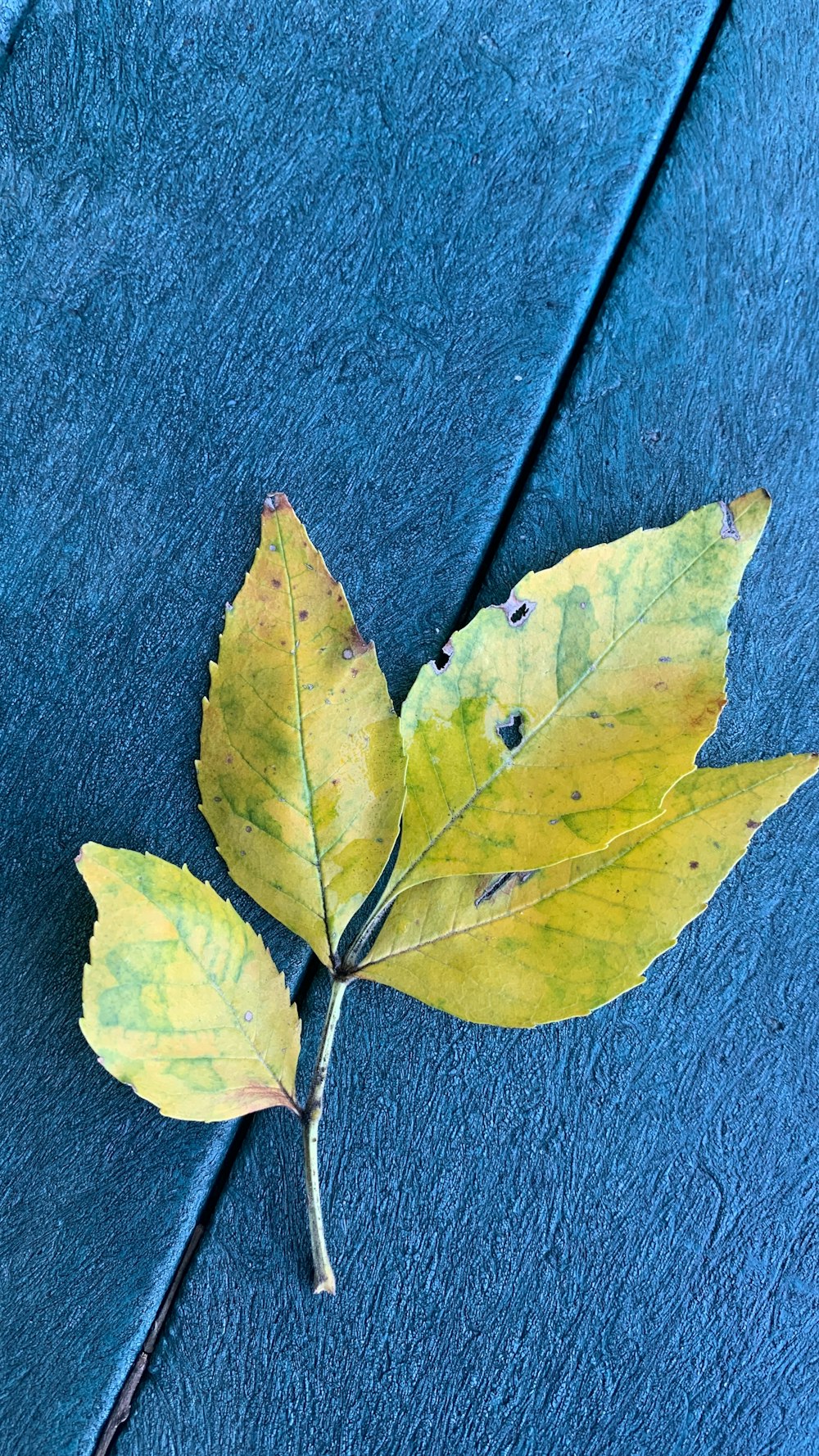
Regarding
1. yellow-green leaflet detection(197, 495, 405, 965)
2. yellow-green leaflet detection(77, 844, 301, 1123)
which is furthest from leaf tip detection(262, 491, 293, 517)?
yellow-green leaflet detection(77, 844, 301, 1123)

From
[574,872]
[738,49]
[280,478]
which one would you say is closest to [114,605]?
[280,478]

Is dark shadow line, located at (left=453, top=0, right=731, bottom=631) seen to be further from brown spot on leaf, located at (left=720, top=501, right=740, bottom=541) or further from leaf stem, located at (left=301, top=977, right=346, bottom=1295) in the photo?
leaf stem, located at (left=301, top=977, right=346, bottom=1295)

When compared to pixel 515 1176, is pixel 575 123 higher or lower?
higher

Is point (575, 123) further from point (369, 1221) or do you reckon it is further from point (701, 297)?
point (369, 1221)

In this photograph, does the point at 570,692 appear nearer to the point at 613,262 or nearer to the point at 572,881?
the point at 572,881

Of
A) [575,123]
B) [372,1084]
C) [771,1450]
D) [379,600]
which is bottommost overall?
[771,1450]
